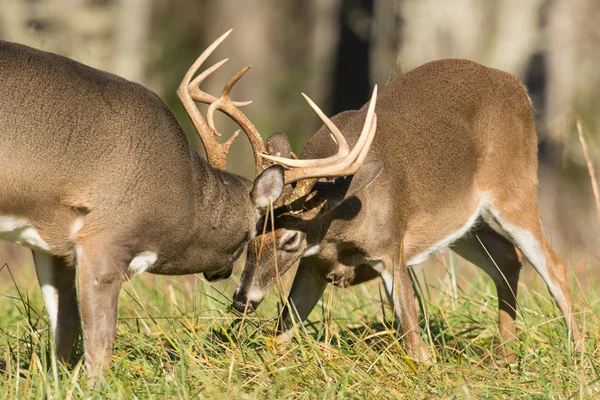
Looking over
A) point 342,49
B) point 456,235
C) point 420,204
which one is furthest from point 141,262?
point 342,49

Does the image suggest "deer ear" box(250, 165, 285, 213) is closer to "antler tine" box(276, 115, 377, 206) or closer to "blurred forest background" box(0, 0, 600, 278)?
"antler tine" box(276, 115, 377, 206)

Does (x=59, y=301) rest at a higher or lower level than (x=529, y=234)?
higher

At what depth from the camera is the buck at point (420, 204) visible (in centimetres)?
600

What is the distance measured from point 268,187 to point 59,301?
130 cm

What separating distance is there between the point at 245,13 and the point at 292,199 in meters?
16.3

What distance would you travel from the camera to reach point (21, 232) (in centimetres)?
527

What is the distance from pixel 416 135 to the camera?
6758 millimetres

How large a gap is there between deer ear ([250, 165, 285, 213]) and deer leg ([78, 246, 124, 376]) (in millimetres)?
891

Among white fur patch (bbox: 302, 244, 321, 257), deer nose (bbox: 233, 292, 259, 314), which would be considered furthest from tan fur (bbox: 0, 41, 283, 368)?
white fur patch (bbox: 302, 244, 321, 257)

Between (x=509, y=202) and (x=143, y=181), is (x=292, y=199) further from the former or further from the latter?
(x=509, y=202)

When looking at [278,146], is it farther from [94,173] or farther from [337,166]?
[94,173]

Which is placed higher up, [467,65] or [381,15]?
[467,65]

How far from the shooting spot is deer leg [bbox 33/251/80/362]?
5805 millimetres

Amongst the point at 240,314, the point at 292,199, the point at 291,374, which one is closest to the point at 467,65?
the point at 292,199
